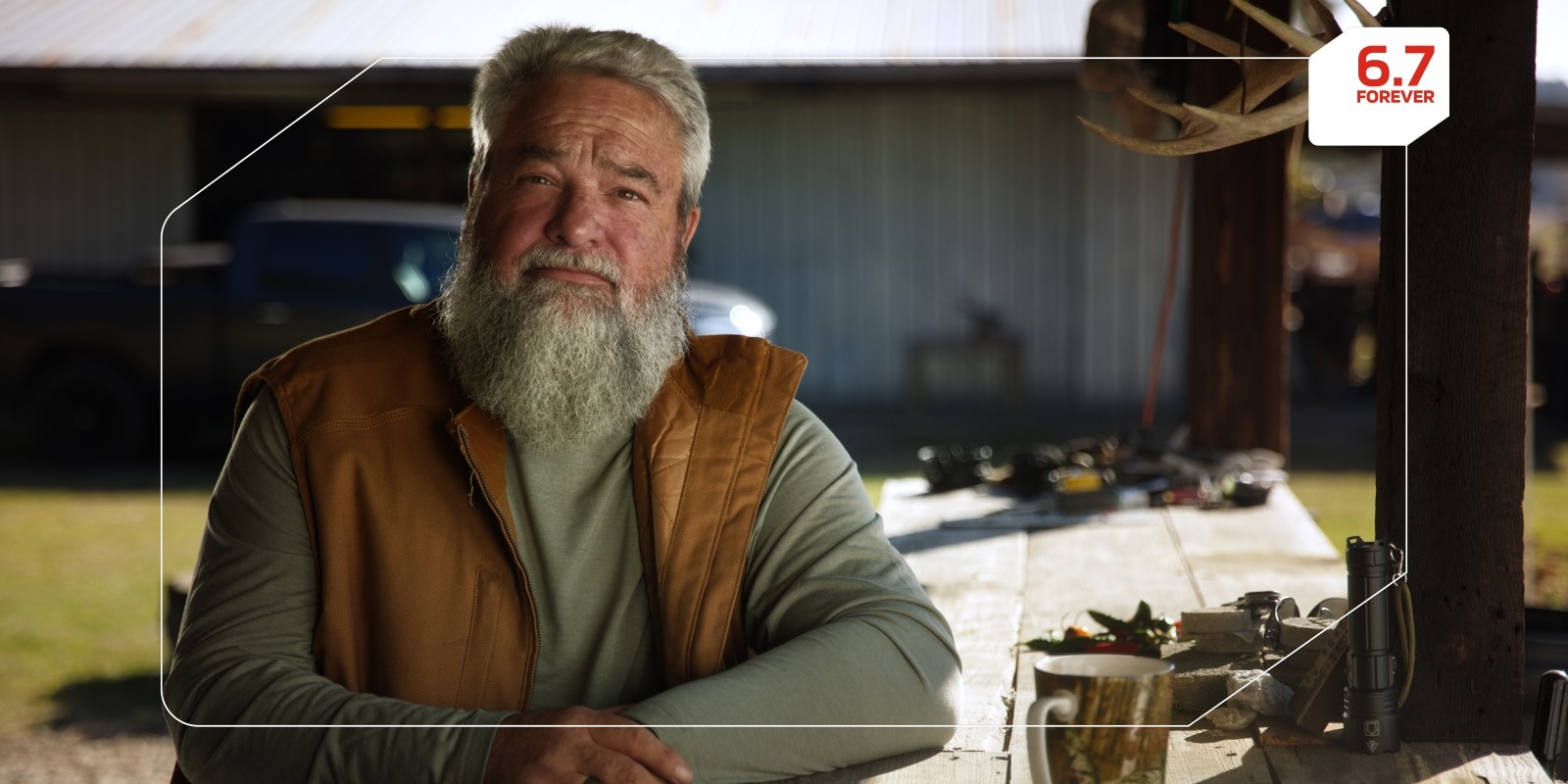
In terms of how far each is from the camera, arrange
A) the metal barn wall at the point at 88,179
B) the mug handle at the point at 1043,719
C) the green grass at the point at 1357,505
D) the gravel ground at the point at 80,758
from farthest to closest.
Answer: the metal barn wall at the point at 88,179
the gravel ground at the point at 80,758
the green grass at the point at 1357,505
the mug handle at the point at 1043,719

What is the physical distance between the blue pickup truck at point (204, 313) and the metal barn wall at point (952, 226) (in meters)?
0.26

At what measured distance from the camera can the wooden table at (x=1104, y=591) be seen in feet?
5.07

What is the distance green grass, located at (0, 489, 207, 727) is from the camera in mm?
4637

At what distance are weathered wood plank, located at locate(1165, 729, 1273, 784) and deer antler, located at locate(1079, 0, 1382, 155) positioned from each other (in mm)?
667

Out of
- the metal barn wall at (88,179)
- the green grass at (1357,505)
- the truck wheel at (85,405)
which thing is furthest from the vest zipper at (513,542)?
the truck wheel at (85,405)

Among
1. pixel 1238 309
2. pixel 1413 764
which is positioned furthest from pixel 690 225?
pixel 1238 309

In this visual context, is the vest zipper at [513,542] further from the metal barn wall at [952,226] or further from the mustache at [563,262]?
the metal barn wall at [952,226]

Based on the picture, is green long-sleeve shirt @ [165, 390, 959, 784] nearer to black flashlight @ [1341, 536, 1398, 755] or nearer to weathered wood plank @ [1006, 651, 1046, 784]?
weathered wood plank @ [1006, 651, 1046, 784]

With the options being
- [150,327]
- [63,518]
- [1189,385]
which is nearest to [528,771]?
[1189,385]

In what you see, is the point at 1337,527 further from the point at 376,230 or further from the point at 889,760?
the point at 376,230

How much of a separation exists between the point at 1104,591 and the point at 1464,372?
2.27ft

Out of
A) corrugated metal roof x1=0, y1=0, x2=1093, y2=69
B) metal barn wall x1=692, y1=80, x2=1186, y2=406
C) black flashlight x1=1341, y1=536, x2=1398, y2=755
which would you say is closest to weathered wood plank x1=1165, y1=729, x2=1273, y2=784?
black flashlight x1=1341, y1=536, x2=1398, y2=755

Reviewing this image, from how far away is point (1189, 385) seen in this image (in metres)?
4.70

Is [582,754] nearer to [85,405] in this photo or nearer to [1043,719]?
[1043,719]
